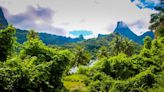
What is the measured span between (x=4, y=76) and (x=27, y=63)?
3.21m

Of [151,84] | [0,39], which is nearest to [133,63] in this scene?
[151,84]

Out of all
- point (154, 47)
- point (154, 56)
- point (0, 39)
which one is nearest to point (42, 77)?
point (0, 39)

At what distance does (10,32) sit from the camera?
23703 millimetres

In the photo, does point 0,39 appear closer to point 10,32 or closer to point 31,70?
point 10,32

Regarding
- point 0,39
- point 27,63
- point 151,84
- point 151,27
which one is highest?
point 151,27

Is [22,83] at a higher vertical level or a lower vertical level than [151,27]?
lower

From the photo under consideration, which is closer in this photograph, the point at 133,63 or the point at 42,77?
the point at 42,77

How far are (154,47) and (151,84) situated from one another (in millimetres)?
13416

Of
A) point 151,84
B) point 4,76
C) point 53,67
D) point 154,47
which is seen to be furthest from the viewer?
point 154,47

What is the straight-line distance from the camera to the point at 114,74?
36.3m

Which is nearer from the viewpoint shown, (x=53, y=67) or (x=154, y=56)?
(x=53, y=67)

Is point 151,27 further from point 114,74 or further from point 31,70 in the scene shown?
point 31,70

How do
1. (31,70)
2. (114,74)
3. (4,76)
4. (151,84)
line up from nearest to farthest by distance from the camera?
(4,76), (31,70), (151,84), (114,74)

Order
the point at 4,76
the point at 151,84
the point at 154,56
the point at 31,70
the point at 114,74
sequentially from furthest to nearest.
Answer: the point at 154,56 < the point at 114,74 < the point at 151,84 < the point at 31,70 < the point at 4,76
